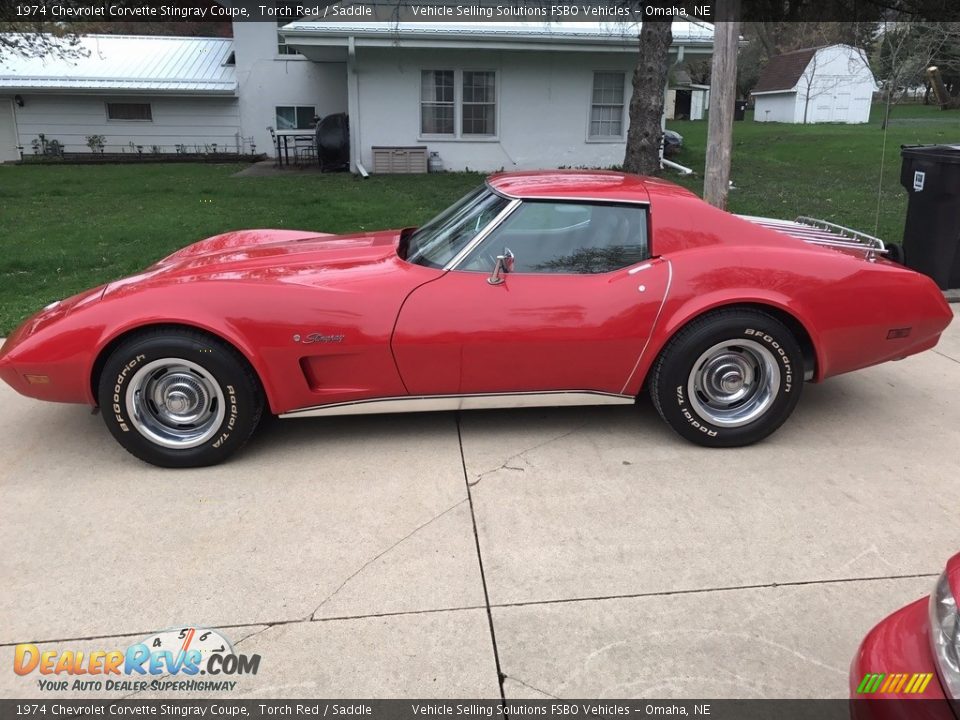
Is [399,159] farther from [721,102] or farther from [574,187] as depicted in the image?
[574,187]

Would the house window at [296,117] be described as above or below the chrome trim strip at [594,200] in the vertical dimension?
above

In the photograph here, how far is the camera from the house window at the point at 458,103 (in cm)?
1597

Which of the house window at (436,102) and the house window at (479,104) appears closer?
the house window at (436,102)

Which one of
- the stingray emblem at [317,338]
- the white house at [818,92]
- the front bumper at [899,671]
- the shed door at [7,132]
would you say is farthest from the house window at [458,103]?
the white house at [818,92]

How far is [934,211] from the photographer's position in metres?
6.48

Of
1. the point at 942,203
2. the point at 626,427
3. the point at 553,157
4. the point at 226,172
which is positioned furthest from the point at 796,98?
the point at 626,427

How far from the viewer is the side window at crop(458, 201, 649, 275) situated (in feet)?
12.3

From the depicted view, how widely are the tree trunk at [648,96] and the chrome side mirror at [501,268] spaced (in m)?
8.76

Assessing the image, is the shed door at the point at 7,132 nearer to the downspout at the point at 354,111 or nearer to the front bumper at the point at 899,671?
the downspout at the point at 354,111

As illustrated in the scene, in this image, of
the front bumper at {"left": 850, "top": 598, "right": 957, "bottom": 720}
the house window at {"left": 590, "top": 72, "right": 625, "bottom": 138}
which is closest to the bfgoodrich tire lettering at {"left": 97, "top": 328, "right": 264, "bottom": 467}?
the front bumper at {"left": 850, "top": 598, "right": 957, "bottom": 720}

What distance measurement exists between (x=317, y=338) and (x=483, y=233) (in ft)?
3.24

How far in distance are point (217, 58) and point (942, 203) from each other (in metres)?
22.8

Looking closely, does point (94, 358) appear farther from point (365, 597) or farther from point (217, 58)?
point (217, 58)

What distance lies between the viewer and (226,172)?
17.8m
